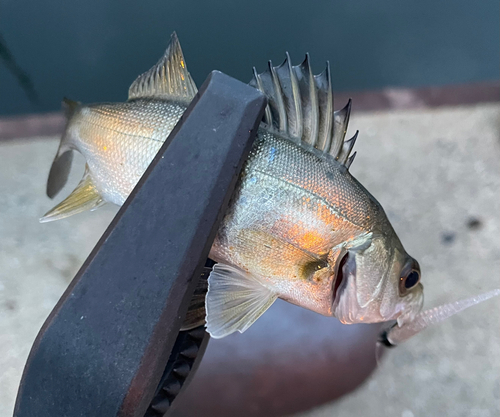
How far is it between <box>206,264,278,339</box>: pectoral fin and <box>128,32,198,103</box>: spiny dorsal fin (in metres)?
0.36

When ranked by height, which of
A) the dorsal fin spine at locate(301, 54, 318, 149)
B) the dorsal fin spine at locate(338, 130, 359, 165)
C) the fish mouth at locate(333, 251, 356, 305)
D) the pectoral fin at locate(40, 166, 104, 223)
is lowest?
the fish mouth at locate(333, 251, 356, 305)

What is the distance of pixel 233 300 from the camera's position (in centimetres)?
74

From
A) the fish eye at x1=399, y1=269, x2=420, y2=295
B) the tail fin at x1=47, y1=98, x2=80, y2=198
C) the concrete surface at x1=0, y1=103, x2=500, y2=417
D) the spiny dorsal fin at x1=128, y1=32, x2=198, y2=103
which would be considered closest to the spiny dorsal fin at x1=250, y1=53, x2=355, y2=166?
the spiny dorsal fin at x1=128, y1=32, x2=198, y2=103

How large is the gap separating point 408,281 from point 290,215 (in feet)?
0.93

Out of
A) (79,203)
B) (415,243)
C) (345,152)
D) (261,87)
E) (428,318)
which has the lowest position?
(415,243)

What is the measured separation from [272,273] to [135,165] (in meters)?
0.34

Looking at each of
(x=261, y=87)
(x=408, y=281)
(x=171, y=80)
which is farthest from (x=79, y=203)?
(x=408, y=281)

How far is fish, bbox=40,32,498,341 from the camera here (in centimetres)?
70

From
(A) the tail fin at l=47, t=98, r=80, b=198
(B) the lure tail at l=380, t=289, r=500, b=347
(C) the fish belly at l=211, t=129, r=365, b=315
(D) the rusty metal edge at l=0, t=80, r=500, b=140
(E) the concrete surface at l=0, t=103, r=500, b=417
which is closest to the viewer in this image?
(C) the fish belly at l=211, t=129, r=365, b=315

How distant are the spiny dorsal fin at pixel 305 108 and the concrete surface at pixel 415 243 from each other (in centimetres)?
82

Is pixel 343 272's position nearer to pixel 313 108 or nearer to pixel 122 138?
pixel 313 108

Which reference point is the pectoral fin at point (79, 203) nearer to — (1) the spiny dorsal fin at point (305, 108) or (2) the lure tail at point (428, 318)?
(1) the spiny dorsal fin at point (305, 108)

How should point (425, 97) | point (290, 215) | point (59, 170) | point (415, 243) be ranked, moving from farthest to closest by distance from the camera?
point (425, 97)
point (415, 243)
point (59, 170)
point (290, 215)

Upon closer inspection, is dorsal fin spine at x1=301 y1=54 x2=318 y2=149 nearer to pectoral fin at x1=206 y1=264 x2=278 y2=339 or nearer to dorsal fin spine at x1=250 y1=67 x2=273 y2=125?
dorsal fin spine at x1=250 y1=67 x2=273 y2=125
